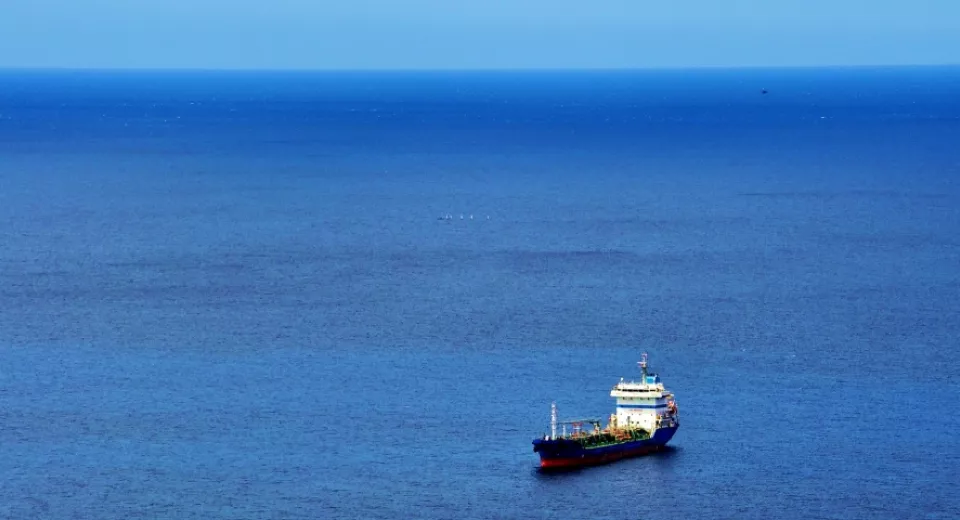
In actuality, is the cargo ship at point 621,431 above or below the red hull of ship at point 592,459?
above

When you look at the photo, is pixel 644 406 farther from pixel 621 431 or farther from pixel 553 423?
pixel 553 423

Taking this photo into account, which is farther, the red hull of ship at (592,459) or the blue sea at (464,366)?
the red hull of ship at (592,459)

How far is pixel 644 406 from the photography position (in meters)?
91.3

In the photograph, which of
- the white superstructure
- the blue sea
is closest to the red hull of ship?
the blue sea

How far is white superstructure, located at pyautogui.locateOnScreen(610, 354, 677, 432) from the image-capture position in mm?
90812

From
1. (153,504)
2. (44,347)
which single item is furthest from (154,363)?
(153,504)

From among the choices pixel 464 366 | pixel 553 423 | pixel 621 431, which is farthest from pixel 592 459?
pixel 464 366

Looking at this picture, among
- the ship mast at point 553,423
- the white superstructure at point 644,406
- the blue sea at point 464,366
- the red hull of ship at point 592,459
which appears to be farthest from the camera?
the white superstructure at point 644,406

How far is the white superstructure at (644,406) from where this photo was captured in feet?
298

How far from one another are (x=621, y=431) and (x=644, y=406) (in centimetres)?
173

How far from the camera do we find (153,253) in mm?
152250

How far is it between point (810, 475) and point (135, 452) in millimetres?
30672

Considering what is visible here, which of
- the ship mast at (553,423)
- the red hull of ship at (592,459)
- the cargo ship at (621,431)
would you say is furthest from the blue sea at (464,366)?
the ship mast at (553,423)

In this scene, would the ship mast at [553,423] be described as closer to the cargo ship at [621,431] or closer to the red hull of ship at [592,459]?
the cargo ship at [621,431]
